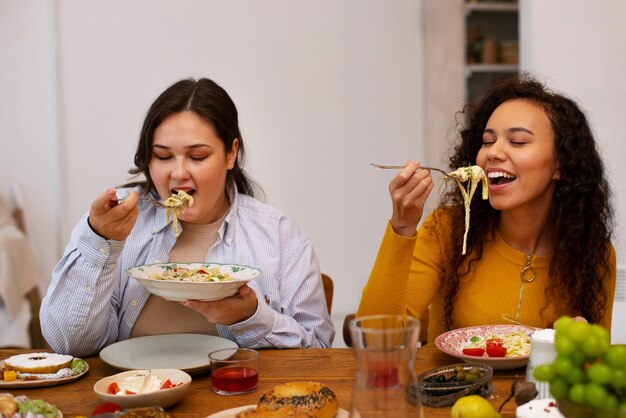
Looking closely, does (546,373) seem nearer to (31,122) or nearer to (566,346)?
(566,346)

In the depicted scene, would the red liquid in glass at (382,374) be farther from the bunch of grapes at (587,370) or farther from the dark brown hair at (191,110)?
the dark brown hair at (191,110)

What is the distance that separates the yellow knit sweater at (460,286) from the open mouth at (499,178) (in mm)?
202

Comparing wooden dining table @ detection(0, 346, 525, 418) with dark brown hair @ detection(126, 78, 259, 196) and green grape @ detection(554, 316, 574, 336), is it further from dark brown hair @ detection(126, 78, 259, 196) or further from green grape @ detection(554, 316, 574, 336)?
dark brown hair @ detection(126, 78, 259, 196)

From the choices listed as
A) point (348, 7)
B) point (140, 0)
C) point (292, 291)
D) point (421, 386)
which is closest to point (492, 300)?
point (292, 291)

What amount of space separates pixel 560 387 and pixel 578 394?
3cm

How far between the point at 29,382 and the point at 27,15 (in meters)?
2.80

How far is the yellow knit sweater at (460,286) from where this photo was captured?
1.86 meters

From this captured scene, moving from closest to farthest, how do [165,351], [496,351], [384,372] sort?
1. [384,372]
2. [496,351]
3. [165,351]

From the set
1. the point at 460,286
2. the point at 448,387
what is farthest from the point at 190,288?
the point at 460,286

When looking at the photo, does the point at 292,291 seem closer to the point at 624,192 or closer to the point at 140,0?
the point at 624,192

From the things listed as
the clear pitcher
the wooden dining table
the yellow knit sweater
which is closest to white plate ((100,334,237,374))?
the wooden dining table

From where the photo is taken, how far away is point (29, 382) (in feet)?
4.84

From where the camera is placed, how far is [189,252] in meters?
2.07

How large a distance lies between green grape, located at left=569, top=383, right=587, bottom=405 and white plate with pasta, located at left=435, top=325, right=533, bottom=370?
67 cm
